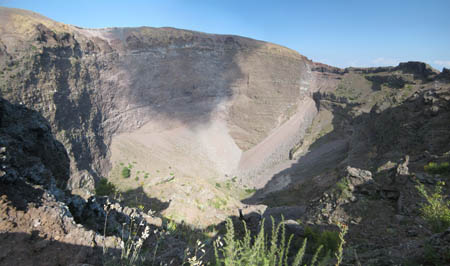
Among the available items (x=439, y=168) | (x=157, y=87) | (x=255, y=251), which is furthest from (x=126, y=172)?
(x=255, y=251)

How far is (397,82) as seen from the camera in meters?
27.2

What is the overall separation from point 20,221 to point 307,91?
38.8m

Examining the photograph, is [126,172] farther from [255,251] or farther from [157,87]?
[255,251]

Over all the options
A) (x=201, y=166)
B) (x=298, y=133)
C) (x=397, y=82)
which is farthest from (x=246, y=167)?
(x=397, y=82)

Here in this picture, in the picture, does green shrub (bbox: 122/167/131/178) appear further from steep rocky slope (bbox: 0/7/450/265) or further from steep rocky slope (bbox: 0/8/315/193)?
steep rocky slope (bbox: 0/8/315/193)

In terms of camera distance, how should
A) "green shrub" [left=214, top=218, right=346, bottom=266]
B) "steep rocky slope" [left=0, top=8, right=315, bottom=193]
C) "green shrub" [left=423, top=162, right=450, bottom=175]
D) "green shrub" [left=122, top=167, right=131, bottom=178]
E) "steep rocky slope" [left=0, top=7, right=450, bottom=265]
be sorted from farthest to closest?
"green shrub" [left=122, top=167, right=131, bottom=178]
"steep rocky slope" [left=0, top=8, right=315, bottom=193]
"green shrub" [left=423, top=162, right=450, bottom=175]
"steep rocky slope" [left=0, top=7, right=450, bottom=265]
"green shrub" [left=214, top=218, right=346, bottom=266]

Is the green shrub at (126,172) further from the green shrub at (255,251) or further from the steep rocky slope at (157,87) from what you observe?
the green shrub at (255,251)

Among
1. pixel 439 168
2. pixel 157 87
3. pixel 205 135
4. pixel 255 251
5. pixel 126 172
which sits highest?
pixel 157 87

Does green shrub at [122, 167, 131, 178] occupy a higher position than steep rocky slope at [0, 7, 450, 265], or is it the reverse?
steep rocky slope at [0, 7, 450, 265]

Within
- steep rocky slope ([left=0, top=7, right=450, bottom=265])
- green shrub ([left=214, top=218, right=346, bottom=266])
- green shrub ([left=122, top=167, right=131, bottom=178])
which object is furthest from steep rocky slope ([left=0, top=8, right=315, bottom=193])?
green shrub ([left=214, top=218, right=346, bottom=266])

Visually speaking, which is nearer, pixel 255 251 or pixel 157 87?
pixel 255 251

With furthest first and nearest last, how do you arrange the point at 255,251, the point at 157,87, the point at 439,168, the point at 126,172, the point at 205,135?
1. the point at 205,135
2. the point at 157,87
3. the point at 126,172
4. the point at 439,168
5. the point at 255,251

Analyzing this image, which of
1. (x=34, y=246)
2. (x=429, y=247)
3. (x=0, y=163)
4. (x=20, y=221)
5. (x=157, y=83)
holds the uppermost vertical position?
(x=157, y=83)

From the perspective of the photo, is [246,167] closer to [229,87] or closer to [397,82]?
[229,87]
